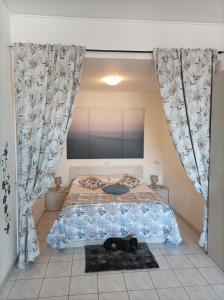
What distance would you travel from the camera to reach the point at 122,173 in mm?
5445

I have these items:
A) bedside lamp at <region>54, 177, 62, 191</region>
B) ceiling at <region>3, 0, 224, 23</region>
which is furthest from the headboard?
ceiling at <region>3, 0, 224, 23</region>

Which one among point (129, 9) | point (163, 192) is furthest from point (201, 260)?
point (129, 9)

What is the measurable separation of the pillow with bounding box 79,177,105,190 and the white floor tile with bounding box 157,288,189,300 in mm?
2336

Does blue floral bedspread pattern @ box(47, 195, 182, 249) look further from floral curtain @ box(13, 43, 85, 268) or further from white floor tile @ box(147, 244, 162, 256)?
floral curtain @ box(13, 43, 85, 268)

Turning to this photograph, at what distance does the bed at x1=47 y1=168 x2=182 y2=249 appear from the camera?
3.45 meters

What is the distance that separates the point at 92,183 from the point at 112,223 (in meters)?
1.31

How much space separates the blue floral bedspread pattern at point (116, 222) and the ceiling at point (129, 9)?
95.3 inches

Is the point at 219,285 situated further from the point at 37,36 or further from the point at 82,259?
the point at 37,36

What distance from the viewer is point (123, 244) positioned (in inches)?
130

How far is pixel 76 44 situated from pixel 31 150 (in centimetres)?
133

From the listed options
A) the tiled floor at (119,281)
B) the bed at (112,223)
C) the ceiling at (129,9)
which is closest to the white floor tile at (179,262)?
the tiled floor at (119,281)

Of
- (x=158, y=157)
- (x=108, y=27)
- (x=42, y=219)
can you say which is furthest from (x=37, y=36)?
(x=158, y=157)

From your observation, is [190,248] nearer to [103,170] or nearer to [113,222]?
[113,222]

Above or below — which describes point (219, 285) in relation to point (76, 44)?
below
